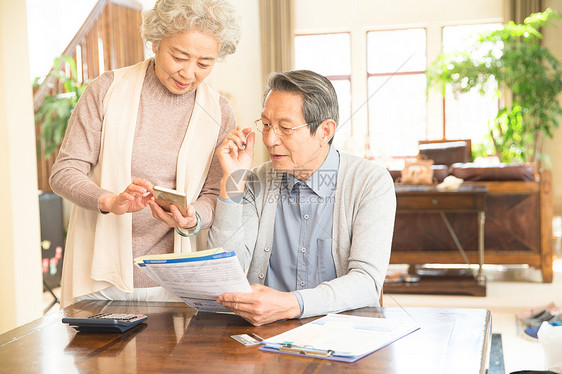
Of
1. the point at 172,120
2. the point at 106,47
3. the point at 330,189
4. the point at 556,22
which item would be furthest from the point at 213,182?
the point at 556,22

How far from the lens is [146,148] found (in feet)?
4.87

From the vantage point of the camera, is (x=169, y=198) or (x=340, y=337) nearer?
(x=340, y=337)

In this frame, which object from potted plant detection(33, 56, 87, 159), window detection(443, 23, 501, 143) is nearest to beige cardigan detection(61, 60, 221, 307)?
potted plant detection(33, 56, 87, 159)

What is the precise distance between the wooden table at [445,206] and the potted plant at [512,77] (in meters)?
2.39

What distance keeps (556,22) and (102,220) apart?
25.6 feet

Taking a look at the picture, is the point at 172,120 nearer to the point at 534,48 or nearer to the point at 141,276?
the point at 141,276

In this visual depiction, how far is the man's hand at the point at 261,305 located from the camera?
1.23m

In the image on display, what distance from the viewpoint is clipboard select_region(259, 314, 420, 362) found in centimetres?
106

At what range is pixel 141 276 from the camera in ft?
4.91

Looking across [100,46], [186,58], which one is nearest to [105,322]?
[186,58]

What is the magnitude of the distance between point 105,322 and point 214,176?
1.51 ft

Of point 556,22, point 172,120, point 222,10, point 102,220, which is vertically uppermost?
point 556,22

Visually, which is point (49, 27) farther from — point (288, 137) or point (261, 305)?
point (261, 305)

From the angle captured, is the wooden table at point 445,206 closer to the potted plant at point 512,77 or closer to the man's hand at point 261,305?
the potted plant at point 512,77
